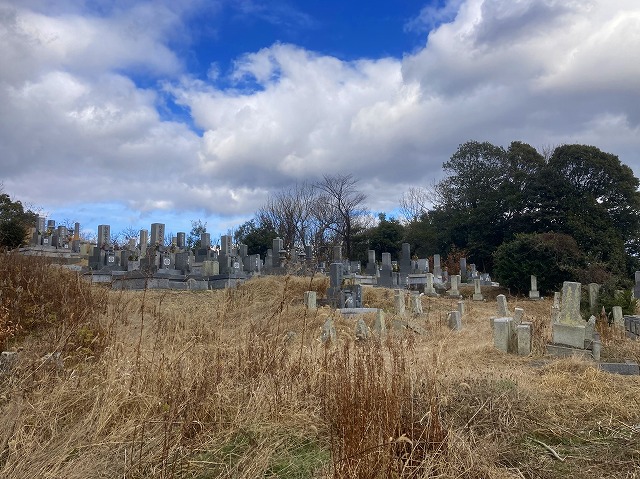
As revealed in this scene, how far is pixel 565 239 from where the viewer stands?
24438 millimetres

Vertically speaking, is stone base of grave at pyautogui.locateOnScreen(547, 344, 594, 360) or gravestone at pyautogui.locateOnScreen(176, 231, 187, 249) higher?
gravestone at pyautogui.locateOnScreen(176, 231, 187, 249)

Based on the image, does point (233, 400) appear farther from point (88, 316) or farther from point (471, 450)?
point (88, 316)

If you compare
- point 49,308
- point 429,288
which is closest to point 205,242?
point 429,288

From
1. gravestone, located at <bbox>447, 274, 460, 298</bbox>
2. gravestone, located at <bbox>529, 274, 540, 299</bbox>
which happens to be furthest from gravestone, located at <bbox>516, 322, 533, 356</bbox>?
gravestone, located at <bbox>529, 274, 540, 299</bbox>

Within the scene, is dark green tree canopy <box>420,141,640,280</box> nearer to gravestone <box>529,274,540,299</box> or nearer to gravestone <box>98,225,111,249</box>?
gravestone <box>529,274,540,299</box>

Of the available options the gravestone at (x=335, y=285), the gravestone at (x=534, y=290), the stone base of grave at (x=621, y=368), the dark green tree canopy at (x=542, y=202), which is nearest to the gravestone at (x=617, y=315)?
the stone base of grave at (x=621, y=368)

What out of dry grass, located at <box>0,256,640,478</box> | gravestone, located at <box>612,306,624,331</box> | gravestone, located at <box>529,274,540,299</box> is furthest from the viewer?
gravestone, located at <box>529,274,540,299</box>

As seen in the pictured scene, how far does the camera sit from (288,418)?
13.1ft

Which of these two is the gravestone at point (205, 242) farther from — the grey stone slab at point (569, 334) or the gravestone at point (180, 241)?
the grey stone slab at point (569, 334)

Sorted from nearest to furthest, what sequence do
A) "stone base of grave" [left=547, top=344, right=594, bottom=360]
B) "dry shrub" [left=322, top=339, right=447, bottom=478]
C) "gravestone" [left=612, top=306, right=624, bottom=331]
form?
"dry shrub" [left=322, top=339, right=447, bottom=478] < "stone base of grave" [left=547, top=344, right=594, bottom=360] < "gravestone" [left=612, top=306, right=624, bottom=331]

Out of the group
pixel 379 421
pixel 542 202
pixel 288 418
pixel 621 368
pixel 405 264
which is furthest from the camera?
pixel 542 202

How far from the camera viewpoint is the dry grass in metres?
3.13

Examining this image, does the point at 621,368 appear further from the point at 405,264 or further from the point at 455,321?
the point at 405,264

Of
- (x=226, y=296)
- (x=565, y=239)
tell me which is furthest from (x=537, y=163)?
(x=226, y=296)
